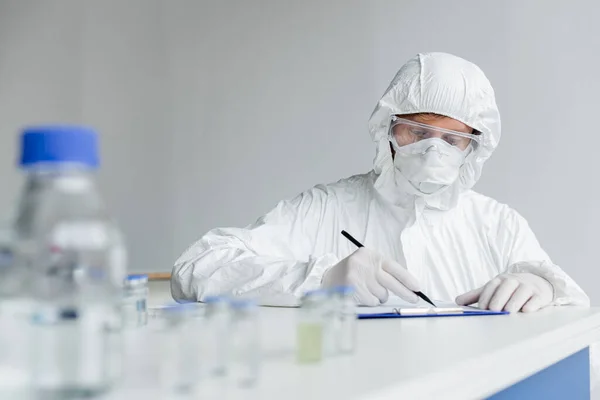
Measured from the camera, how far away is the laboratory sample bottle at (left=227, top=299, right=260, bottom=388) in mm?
693

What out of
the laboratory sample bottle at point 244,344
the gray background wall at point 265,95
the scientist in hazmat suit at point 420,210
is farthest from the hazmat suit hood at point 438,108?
the laboratory sample bottle at point 244,344

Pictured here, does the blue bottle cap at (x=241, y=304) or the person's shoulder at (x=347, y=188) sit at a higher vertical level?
the blue bottle cap at (x=241, y=304)

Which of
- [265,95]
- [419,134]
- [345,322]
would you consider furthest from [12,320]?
[265,95]

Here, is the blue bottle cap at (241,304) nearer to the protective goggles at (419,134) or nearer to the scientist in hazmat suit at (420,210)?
the scientist in hazmat suit at (420,210)

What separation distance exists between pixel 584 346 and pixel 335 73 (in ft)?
8.46

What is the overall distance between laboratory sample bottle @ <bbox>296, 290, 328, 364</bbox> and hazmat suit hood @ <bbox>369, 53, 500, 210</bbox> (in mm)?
1335

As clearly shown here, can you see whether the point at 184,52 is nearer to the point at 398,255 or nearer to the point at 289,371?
the point at 398,255

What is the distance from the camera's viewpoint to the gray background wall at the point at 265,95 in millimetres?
3049

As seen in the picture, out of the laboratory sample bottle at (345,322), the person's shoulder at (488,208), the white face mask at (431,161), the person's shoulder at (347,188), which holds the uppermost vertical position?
the white face mask at (431,161)

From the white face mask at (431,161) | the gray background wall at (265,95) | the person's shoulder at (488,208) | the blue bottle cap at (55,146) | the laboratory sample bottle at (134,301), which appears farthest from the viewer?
the gray background wall at (265,95)

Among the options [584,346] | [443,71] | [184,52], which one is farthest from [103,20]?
[584,346]

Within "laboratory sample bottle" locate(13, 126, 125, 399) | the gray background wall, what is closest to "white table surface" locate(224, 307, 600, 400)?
"laboratory sample bottle" locate(13, 126, 125, 399)

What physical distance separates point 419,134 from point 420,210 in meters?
0.23

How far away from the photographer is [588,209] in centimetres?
299
